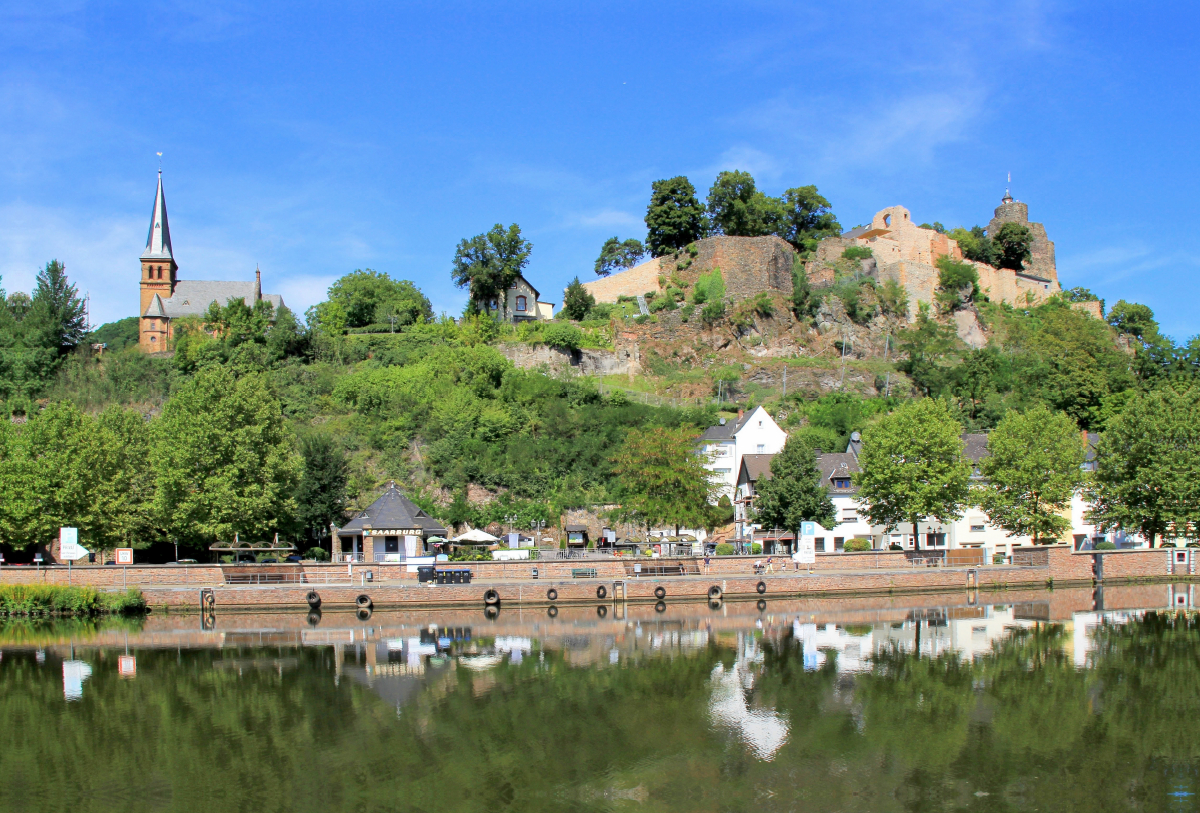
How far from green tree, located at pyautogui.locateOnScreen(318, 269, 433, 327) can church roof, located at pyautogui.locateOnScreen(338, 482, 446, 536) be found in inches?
868

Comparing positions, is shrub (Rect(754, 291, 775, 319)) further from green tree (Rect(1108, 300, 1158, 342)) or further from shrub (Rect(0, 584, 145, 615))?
shrub (Rect(0, 584, 145, 615))

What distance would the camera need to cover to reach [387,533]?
42.8 metres

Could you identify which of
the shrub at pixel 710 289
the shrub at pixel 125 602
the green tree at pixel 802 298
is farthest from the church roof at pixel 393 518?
the green tree at pixel 802 298

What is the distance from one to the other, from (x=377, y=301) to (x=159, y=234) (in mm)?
18354

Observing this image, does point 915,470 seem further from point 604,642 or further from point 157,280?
point 157,280

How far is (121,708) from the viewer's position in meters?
20.4

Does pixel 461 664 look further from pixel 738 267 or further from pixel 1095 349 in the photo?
pixel 1095 349

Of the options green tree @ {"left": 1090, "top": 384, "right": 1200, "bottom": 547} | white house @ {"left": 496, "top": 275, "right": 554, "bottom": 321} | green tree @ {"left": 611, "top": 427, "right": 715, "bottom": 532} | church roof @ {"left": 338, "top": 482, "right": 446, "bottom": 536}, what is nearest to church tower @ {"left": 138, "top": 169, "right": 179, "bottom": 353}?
white house @ {"left": 496, "top": 275, "right": 554, "bottom": 321}

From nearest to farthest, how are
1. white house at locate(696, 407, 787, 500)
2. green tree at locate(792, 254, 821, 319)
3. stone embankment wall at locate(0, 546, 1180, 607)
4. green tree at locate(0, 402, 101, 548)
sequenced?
stone embankment wall at locate(0, 546, 1180, 607)
green tree at locate(0, 402, 101, 548)
white house at locate(696, 407, 787, 500)
green tree at locate(792, 254, 821, 319)

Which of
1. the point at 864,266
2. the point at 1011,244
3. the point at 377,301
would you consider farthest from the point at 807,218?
the point at 377,301

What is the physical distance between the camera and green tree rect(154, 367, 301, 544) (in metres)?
39.1

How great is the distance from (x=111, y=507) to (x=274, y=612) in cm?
983

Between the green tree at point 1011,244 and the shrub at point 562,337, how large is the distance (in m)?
Answer: 47.9

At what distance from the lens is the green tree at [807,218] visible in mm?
81188
